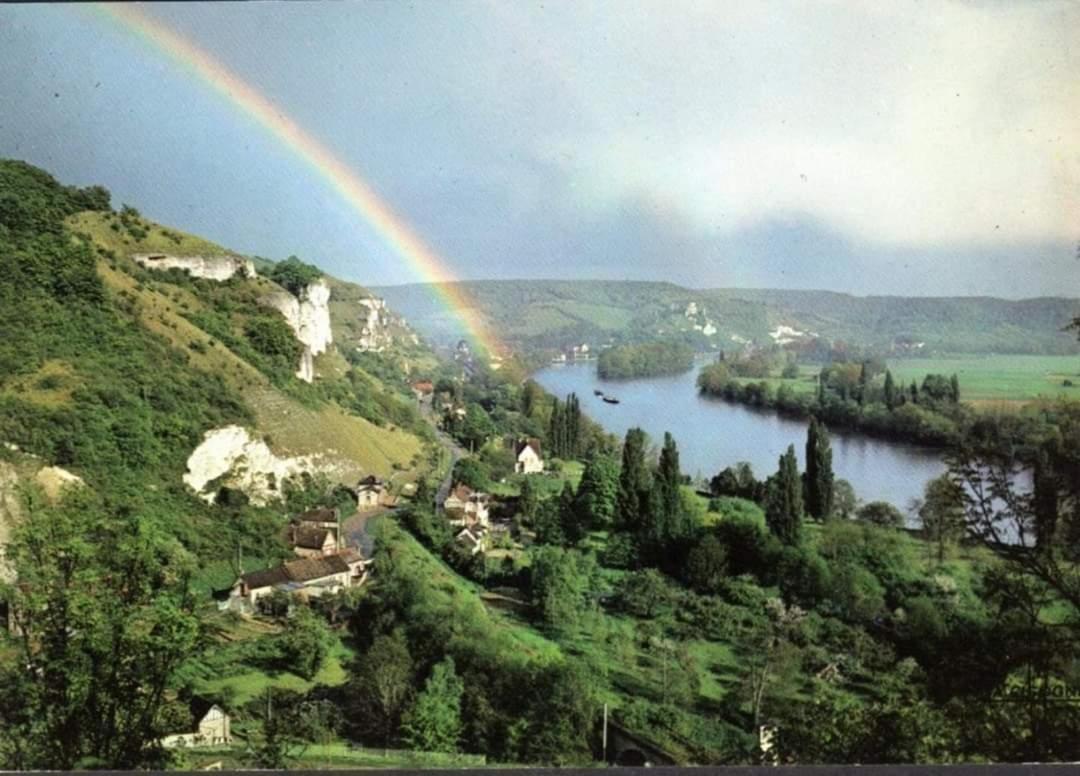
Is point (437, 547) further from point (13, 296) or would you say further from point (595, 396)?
point (13, 296)

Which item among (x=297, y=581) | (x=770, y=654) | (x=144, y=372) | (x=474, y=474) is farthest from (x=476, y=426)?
(x=770, y=654)

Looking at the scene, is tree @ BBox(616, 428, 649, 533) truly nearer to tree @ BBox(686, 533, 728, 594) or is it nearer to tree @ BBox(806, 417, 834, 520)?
tree @ BBox(686, 533, 728, 594)

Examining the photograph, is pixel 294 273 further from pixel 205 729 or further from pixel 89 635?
pixel 205 729

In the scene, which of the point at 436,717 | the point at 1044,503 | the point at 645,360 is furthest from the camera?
the point at 645,360

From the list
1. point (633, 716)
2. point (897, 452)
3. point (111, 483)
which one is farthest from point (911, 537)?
point (111, 483)

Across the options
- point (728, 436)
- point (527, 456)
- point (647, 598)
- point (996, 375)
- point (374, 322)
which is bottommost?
point (647, 598)

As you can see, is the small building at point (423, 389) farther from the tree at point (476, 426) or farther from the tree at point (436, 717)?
the tree at point (436, 717)
